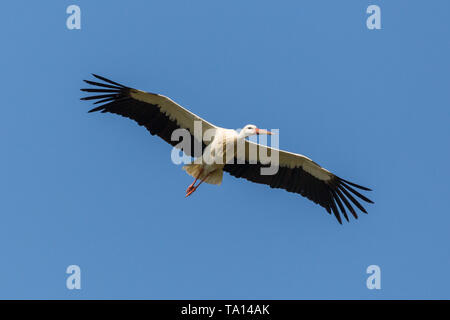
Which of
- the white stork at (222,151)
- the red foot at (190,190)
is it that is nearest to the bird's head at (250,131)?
the white stork at (222,151)

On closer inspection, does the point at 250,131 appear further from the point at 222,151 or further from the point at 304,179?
the point at 304,179

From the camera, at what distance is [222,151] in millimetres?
12203

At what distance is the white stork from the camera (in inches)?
482

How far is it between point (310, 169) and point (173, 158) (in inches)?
95.4

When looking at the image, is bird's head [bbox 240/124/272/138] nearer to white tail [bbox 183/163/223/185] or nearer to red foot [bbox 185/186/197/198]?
white tail [bbox 183/163/223/185]

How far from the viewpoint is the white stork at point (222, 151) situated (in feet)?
40.2

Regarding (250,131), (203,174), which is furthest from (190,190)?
(250,131)

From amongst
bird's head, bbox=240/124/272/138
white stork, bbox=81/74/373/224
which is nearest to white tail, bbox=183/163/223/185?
white stork, bbox=81/74/373/224

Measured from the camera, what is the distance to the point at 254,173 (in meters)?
13.2

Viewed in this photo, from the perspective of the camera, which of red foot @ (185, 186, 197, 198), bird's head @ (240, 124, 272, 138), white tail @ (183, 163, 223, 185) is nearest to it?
bird's head @ (240, 124, 272, 138)

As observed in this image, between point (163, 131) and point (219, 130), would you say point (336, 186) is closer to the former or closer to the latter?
point (219, 130)

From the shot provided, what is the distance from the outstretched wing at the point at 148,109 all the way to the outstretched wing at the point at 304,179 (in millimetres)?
1117

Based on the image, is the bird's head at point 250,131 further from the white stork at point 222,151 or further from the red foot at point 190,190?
the red foot at point 190,190
